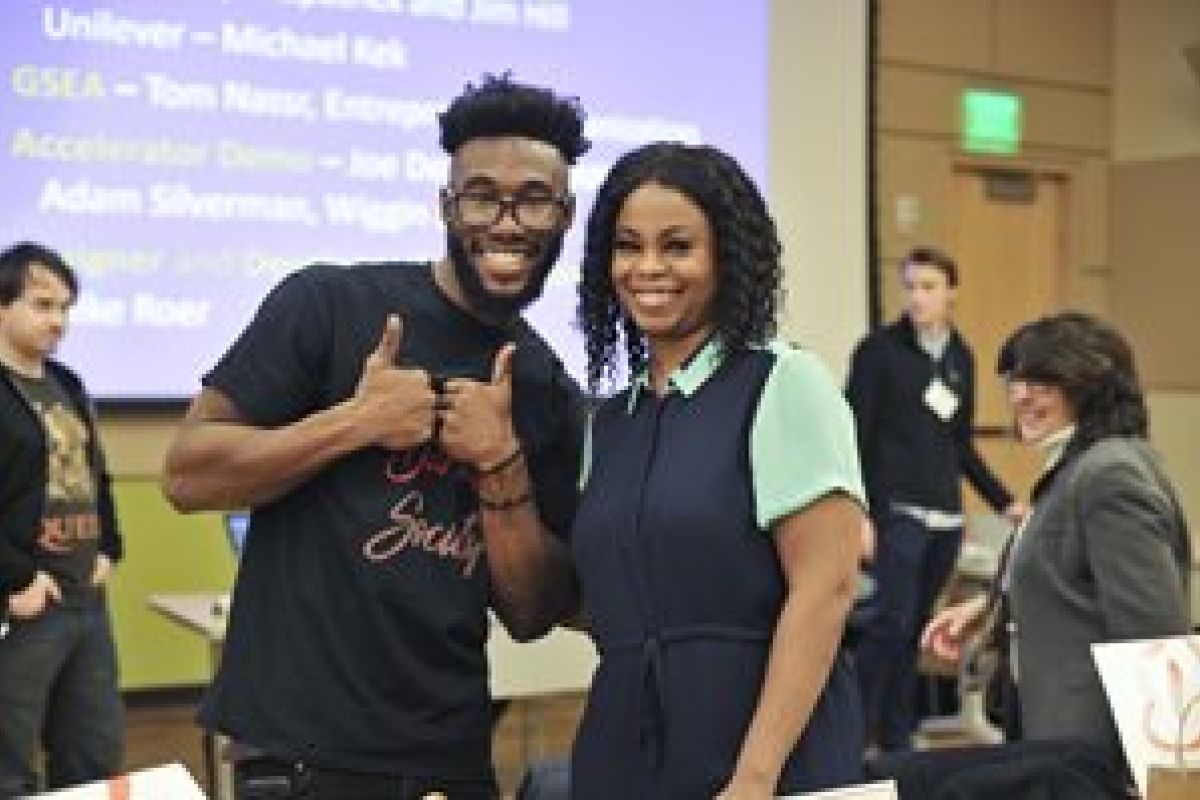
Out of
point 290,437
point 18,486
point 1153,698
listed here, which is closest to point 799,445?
point 290,437

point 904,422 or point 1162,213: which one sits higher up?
point 1162,213

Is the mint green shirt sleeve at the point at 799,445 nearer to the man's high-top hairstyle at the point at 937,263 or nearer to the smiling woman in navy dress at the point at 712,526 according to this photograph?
the smiling woman in navy dress at the point at 712,526

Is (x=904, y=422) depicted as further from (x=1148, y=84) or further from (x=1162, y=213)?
(x=1148, y=84)

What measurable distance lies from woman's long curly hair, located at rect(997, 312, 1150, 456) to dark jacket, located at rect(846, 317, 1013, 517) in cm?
289

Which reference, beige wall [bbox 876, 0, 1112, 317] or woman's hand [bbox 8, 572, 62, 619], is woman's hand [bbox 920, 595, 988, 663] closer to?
woman's hand [bbox 8, 572, 62, 619]

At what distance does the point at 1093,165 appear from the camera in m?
8.08

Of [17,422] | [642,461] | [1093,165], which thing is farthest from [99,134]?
[1093,165]

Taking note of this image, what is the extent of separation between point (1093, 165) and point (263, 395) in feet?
22.7

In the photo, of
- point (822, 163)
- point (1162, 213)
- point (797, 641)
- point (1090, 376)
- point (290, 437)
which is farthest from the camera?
point (1162, 213)

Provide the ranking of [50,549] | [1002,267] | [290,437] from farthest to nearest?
1. [1002,267]
2. [50,549]
3. [290,437]

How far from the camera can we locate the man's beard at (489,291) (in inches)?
70.0

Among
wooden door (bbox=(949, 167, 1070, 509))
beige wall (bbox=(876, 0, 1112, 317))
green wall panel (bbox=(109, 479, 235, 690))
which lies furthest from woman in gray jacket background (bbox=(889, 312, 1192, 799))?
wooden door (bbox=(949, 167, 1070, 509))

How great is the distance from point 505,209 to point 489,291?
84 mm

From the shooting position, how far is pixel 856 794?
5.29 ft
